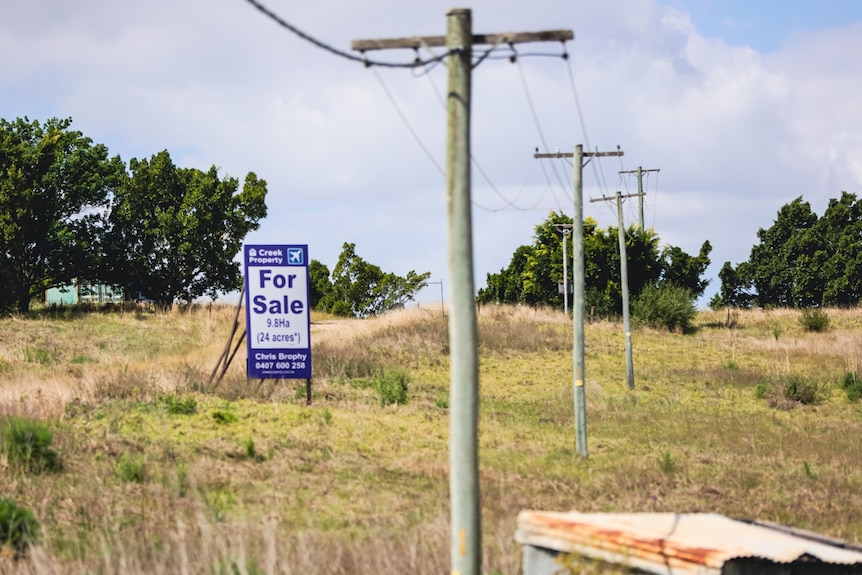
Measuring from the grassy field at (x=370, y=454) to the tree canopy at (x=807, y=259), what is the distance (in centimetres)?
2954

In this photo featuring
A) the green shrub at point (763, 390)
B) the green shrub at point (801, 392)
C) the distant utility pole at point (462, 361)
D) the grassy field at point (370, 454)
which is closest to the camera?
the distant utility pole at point (462, 361)

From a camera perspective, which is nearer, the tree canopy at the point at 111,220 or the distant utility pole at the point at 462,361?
the distant utility pole at the point at 462,361

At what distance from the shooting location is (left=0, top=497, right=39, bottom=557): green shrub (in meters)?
12.5

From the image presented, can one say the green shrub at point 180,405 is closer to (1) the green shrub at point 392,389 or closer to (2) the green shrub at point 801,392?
(1) the green shrub at point 392,389

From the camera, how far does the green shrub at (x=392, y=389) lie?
2675 cm

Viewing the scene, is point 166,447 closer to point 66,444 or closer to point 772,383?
point 66,444

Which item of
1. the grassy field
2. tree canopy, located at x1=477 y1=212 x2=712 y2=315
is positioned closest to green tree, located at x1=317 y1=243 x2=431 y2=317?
tree canopy, located at x1=477 y1=212 x2=712 y2=315

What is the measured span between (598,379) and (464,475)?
28.9 meters

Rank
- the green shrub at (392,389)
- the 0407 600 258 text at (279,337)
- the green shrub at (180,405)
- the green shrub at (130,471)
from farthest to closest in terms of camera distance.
→ the green shrub at (392,389) < the 0407 600 258 text at (279,337) < the green shrub at (180,405) < the green shrub at (130,471)

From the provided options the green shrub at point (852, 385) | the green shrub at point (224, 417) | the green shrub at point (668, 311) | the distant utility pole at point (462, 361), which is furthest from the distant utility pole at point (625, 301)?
the distant utility pole at point (462, 361)

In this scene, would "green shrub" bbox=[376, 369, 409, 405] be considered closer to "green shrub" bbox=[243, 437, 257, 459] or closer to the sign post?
the sign post

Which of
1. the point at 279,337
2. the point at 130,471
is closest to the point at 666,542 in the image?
the point at 130,471

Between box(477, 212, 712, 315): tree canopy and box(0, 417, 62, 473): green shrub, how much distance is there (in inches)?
1770

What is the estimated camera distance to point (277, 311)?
24.9m
